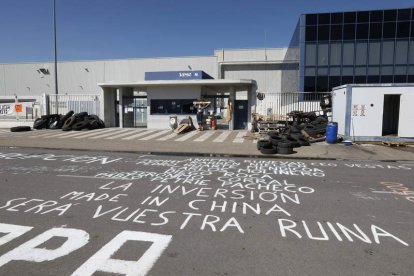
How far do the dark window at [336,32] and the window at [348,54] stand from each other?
1117 millimetres

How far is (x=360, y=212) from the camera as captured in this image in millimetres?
5289

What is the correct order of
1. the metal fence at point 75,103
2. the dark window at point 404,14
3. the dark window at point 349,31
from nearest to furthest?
the metal fence at point 75,103 < the dark window at point 404,14 < the dark window at point 349,31

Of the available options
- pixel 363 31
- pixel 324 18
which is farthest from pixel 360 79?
pixel 324 18

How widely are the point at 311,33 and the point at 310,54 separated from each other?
7.36ft

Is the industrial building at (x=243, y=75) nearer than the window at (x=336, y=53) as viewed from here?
Yes

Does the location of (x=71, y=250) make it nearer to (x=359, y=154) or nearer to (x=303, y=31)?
(x=359, y=154)

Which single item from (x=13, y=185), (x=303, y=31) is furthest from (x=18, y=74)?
(x=13, y=185)

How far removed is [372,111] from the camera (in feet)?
50.1

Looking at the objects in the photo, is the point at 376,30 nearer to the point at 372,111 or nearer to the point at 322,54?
the point at 322,54

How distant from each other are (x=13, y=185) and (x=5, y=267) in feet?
14.1

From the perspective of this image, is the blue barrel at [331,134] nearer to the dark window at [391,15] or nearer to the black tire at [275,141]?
the black tire at [275,141]

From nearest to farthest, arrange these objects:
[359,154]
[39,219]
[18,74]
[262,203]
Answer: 1. [39,219]
2. [262,203]
3. [359,154]
4. [18,74]

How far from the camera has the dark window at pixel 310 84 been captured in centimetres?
3309

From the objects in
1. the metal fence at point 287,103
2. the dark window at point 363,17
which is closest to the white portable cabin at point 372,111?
the metal fence at point 287,103
